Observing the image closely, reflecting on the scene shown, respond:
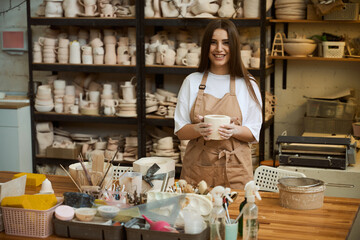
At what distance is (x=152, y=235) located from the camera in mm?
2072

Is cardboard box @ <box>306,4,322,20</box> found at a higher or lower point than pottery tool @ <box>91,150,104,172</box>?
higher

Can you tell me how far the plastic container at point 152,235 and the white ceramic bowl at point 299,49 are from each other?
314cm

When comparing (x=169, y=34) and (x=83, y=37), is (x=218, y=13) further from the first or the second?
(x=83, y=37)

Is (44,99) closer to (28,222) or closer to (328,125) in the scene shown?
(328,125)

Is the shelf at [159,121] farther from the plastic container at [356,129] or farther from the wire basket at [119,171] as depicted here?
the wire basket at [119,171]

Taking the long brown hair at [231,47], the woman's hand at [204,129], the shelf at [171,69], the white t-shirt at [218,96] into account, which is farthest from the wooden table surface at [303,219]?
the shelf at [171,69]

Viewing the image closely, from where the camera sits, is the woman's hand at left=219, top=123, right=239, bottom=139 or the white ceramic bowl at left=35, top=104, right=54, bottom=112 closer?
the woman's hand at left=219, top=123, right=239, bottom=139

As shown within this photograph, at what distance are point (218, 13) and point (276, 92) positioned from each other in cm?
105

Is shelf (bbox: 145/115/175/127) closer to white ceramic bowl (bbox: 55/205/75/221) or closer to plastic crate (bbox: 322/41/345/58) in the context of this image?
plastic crate (bbox: 322/41/345/58)

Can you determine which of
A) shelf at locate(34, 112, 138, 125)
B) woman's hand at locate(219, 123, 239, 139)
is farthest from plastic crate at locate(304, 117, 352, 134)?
woman's hand at locate(219, 123, 239, 139)

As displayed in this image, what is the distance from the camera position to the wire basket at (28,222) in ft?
7.29

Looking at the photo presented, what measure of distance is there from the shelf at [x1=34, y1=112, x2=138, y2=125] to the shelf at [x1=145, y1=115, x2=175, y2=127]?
13cm

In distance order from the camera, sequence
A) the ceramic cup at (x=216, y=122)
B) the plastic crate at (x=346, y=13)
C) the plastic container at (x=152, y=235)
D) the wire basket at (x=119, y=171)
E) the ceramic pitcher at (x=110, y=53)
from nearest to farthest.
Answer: the plastic container at (x=152, y=235)
the ceramic cup at (x=216, y=122)
the wire basket at (x=119, y=171)
the plastic crate at (x=346, y=13)
the ceramic pitcher at (x=110, y=53)

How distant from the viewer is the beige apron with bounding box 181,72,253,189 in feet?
10.3
